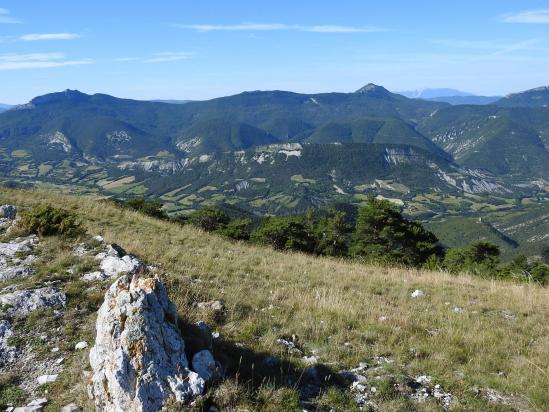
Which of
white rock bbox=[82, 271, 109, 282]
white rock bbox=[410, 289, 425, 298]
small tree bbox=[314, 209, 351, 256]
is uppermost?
white rock bbox=[82, 271, 109, 282]

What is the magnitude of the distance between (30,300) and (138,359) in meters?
4.12

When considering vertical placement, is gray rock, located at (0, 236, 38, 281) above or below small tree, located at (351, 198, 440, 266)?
above

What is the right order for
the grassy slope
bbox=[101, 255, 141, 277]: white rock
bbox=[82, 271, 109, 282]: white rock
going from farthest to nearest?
1. bbox=[101, 255, 141, 277]: white rock
2. bbox=[82, 271, 109, 282]: white rock
3. the grassy slope

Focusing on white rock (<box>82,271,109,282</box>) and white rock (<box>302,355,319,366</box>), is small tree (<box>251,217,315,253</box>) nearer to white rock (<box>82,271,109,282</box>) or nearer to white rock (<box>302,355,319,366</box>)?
white rock (<box>82,271,109,282</box>)

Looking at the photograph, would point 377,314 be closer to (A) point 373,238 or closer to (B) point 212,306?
(B) point 212,306

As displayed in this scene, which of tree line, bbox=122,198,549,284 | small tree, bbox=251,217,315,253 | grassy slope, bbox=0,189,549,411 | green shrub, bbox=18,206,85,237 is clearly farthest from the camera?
small tree, bbox=251,217,315,253

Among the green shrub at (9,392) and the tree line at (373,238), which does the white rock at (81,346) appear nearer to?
the green shrub at (9,392)

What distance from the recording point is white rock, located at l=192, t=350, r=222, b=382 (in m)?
5.46

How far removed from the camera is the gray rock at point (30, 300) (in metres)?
7.71

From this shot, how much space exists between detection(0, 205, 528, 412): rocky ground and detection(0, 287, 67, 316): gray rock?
17 mm

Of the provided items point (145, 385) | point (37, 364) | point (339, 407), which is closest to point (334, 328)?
point (339, 407)

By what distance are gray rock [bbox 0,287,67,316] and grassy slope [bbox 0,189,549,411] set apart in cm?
238

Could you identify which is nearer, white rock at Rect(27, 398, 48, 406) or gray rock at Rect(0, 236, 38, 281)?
white rock at Rect(27, 398, 48, 406)

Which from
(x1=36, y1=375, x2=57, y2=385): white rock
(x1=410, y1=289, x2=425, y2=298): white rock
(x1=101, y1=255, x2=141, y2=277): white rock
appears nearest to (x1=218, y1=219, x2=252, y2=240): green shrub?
(x1=410, y1=289, x2=425, y2=298): white rock
